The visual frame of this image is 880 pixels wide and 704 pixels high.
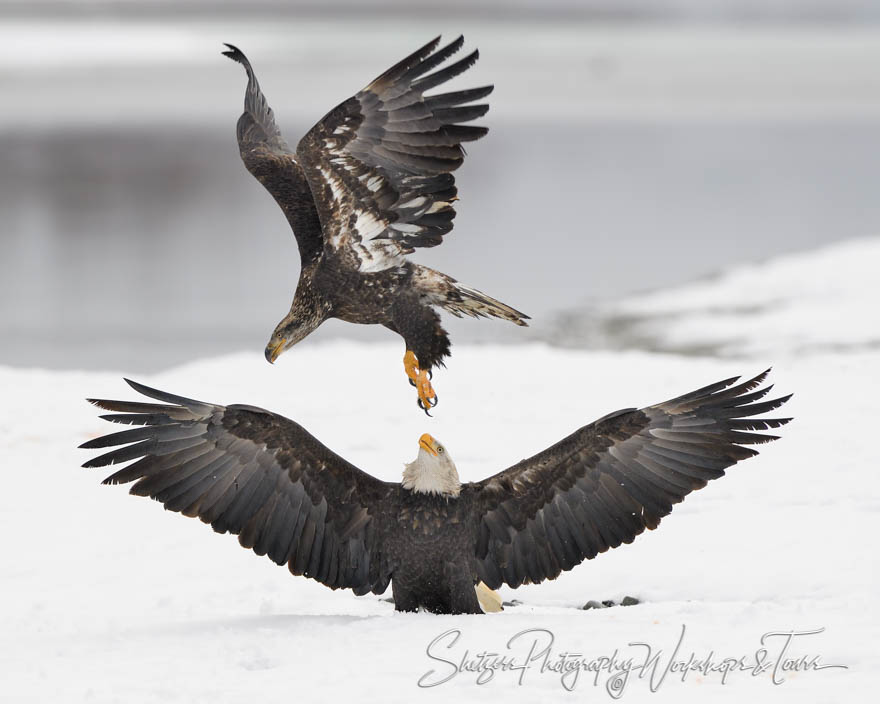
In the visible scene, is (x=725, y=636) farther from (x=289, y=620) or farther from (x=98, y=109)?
(x=98, y=109)

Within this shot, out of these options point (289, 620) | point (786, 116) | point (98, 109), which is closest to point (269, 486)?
point (289, 620)

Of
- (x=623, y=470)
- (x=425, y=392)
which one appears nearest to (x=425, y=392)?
(x=425, y=392)

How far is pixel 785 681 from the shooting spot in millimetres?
3568

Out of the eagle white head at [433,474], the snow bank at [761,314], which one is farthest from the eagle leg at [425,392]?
the snow bank at [761,314]

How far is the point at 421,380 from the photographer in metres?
5.44

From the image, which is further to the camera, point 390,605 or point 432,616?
point 390,605

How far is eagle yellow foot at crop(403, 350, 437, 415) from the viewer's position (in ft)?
17.5

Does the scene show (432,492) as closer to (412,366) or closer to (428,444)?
(428,444)

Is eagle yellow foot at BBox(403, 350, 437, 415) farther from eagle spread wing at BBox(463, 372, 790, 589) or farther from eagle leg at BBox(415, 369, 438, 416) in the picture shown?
eagle spread wing at BBox(463, 372, 790, 589)

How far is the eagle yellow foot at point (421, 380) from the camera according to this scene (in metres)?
5.33

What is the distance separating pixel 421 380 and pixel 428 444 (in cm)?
117

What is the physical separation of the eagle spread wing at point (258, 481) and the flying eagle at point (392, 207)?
3.20 ft

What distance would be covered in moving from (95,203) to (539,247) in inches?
352

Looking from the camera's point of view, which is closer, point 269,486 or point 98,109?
point 269,486
